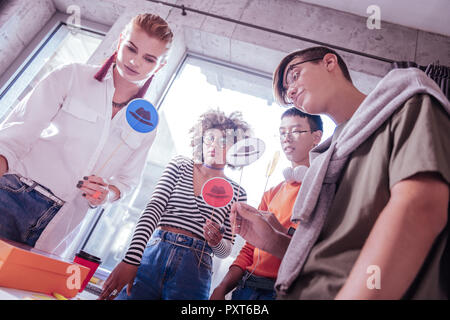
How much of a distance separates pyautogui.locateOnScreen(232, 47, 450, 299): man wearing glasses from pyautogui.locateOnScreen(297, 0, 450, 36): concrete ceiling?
1.96 metres

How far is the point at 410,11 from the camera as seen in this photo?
2.11 m

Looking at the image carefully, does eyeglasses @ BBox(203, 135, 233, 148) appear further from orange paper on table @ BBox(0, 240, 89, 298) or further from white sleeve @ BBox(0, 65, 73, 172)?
orange paper on table @ BBox(0, 240, 89, 298)

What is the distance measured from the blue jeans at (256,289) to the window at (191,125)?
22.3 inches

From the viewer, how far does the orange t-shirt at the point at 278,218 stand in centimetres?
113

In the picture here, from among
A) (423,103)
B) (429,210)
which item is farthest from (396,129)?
(429,210)

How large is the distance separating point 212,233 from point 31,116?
929 millimetres

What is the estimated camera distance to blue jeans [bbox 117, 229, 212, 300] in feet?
3.67

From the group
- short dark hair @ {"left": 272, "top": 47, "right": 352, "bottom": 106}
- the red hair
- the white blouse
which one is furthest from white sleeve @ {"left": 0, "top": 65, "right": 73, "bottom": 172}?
short dark hair @ {"left": 272, "top": 47, "right": 352, "bottom": 106}

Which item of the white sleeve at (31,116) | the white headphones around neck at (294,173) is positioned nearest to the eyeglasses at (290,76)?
the white headphones around neck at (294,173)

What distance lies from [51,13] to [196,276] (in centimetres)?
274

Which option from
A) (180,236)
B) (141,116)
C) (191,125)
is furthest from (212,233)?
(191,125)

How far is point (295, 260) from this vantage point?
643 mm

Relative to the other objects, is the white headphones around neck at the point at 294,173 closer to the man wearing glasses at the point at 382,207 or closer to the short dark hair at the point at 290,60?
the short dark hair at the point at 290,60
